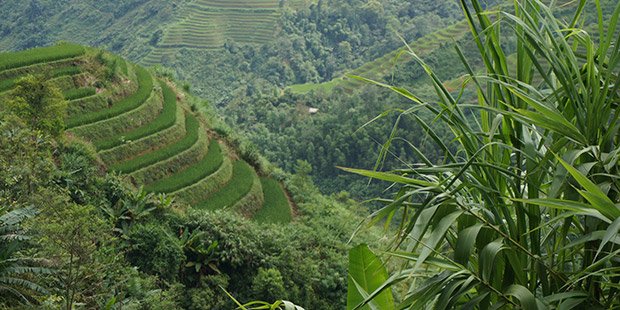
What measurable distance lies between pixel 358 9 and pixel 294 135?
27.6 meters

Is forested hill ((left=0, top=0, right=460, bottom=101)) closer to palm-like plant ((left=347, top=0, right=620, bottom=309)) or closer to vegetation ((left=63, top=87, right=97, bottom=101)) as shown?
vegetation ((left=63, top=87, right=97, bottom=101))

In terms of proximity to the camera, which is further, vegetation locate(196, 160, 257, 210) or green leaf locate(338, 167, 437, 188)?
vegetation locate(196, 160, 257, 210)

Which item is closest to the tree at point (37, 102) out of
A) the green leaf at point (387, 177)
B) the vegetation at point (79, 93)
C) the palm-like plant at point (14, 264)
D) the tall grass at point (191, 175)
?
the tall grass at point (191, 175)

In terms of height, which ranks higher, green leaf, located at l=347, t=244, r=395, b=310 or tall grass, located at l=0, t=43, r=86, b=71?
green leaf, located at l=347, t=244, r=395, b=310

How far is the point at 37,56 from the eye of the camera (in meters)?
17.8

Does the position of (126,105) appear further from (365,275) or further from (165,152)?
(365,275)

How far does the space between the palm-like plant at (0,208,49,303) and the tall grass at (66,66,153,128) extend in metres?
8.04

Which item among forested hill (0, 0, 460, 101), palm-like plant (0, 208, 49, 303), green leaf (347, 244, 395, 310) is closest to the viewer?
green leaf (347, 244, 395, 310)

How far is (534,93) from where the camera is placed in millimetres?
2654

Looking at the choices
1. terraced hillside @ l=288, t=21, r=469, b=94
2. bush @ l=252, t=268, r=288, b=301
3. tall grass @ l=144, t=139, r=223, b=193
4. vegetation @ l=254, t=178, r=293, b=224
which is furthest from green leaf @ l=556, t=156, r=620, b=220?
terraced hillside @ l=288, t=21, r=469, b=94

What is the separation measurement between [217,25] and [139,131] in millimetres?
43404

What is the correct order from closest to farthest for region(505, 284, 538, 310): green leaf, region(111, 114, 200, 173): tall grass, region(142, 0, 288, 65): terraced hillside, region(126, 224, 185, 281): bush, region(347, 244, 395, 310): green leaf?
region(505, 284, 538, 310): green leaf, region(347, 244, 395, 310): green leaf, region(126, 224, 185, 281): bush, region(111, 114, 200, 173): tall grass, region(142, 0, 288, 65): terraced hillside

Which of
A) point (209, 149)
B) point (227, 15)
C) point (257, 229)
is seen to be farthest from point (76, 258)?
point (227, 15)

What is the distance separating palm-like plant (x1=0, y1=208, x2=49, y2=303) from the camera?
25.3 ft
